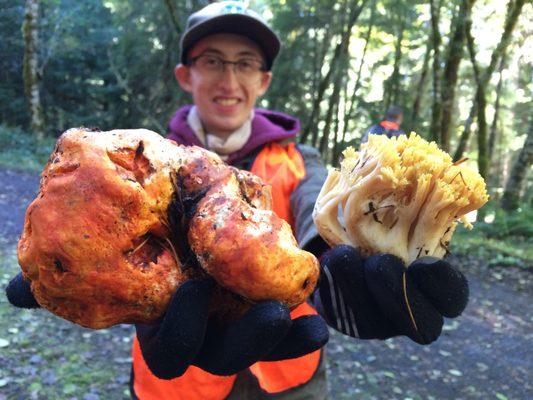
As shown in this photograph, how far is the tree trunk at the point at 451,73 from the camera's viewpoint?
1097 cm

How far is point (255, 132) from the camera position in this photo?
2.84 m

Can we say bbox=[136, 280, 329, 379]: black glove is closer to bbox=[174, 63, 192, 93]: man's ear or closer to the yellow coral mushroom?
the yellow coral mushroom

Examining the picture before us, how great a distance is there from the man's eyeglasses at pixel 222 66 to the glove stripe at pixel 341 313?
5.61 ft

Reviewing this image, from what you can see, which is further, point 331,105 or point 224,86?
point 331,105

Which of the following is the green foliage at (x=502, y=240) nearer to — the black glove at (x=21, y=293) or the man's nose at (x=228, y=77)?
the man's nose at (x=228, y=77)

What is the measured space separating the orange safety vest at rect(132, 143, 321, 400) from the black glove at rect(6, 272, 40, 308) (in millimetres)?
651

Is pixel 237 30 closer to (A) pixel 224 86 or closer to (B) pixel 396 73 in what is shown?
(A) pixel 224 86

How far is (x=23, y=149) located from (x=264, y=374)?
14912 millimetres

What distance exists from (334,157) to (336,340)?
13708 mm

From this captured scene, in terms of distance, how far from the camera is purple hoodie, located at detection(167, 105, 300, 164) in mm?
2764

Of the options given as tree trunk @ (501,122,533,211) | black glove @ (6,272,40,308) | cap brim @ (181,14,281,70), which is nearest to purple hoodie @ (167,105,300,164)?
cap brim @ (181,14,281,70)

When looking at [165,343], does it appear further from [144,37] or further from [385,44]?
[385,44]

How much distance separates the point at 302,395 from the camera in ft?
7.91

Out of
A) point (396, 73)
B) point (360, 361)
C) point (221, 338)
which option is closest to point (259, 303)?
point (221, 338)
